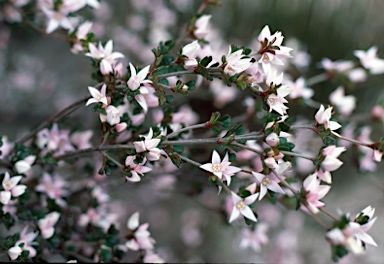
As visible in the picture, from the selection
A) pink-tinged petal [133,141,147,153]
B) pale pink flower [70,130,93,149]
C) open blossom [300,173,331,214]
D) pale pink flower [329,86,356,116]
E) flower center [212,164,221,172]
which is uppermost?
pink-tinged petal [133,141,147,153]

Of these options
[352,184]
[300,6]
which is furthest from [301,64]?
[352,184]

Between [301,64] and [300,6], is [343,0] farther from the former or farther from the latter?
[301,64]

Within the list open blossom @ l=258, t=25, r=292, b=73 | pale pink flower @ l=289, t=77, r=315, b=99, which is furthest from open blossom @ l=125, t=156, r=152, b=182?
pale pink flower @ l=289, t=77, r=315, b=99

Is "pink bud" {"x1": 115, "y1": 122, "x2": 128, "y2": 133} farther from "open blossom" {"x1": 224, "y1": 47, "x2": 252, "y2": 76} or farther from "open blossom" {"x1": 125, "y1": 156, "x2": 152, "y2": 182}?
"open blossom" {"x1": 224, "y1": 47, "x2": 252, "y2": 76}

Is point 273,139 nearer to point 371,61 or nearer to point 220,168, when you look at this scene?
point 220,168

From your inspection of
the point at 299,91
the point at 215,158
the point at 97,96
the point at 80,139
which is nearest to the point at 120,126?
the point at 97,96
